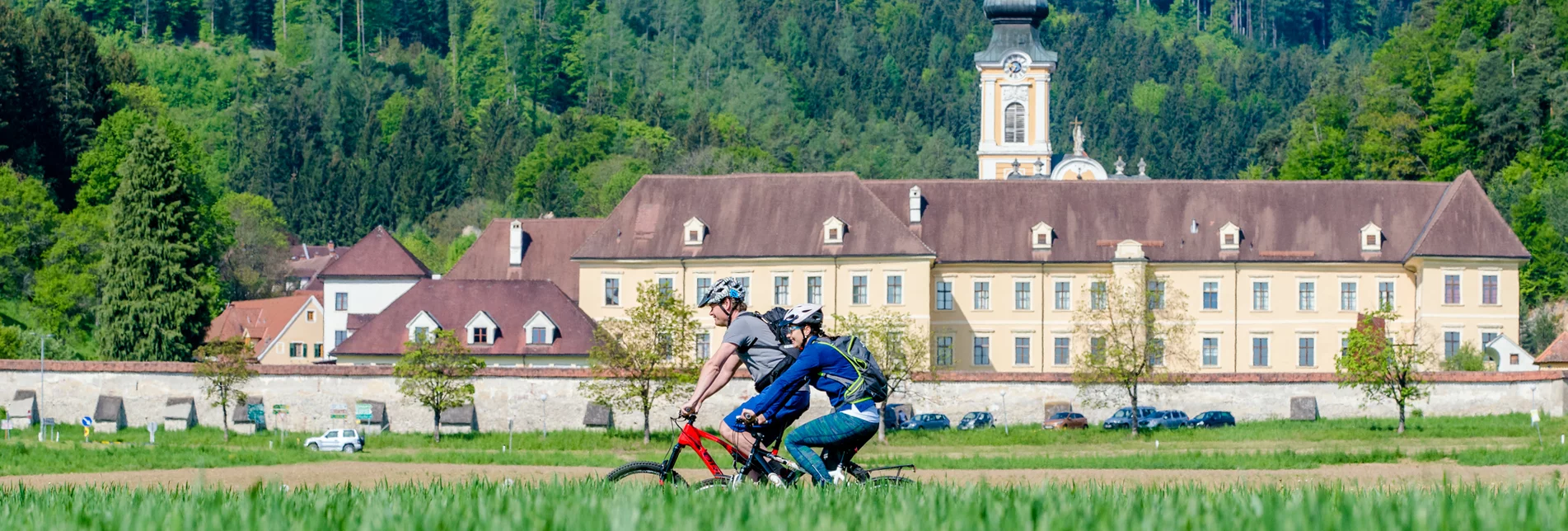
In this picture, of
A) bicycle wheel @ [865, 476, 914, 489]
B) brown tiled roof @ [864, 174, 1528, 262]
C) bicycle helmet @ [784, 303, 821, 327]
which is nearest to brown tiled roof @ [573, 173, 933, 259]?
brown tiled roof @ [864, 174, 1528, 262]

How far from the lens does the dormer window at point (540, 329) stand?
69000 millimetres

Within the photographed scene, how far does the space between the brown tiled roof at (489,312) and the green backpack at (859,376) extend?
5056cm

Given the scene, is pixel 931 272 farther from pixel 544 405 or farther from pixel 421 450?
pixel 421 450

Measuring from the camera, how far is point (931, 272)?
241 feet

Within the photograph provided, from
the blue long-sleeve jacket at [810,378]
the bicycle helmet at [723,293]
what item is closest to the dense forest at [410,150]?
the bicycle helmet at [723,293]

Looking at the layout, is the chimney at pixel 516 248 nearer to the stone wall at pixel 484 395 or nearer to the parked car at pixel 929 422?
the stone wall at pixel 484 395

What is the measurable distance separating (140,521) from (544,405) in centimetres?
4768

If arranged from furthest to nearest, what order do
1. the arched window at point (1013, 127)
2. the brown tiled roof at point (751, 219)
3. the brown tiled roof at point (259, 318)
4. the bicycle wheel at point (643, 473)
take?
the arched window at point (1013, 127), the brown tiled roof at point (259, 318), the brown tiled roof at point (751, 219), the bicycle wheel at point (643, 473)

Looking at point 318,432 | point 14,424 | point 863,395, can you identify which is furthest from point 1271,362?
point 863,395

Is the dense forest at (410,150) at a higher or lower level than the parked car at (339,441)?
higher

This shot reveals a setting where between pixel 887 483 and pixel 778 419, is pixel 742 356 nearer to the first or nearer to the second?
pixel 778 419

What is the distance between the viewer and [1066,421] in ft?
198

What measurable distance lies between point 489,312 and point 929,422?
16379 mm

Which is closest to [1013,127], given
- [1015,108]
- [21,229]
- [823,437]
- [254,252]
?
[1015,108]
